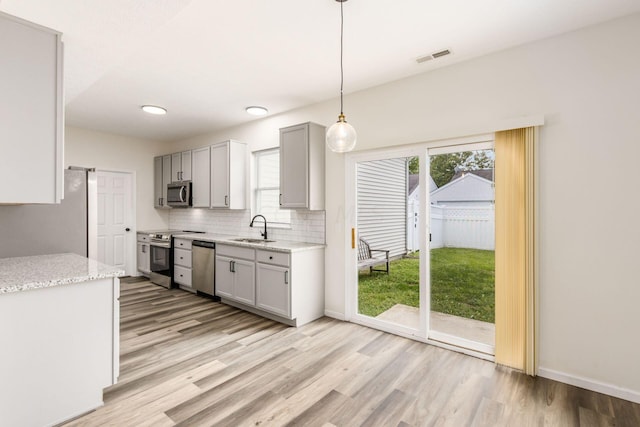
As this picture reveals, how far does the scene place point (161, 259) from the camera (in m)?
5.47

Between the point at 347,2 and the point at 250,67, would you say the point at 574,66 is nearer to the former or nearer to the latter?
the point at 347,2

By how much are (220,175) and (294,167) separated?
1659 millimetres

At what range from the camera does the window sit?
4.78m

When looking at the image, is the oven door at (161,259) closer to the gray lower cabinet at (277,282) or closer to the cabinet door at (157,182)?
the cabinet door at (157,182)

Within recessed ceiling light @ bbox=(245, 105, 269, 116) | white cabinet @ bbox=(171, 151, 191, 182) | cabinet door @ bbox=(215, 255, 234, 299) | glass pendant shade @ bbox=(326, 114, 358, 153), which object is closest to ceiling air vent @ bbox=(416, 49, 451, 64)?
glass pendant shade @ bbox=(326, 114, 358, 153)

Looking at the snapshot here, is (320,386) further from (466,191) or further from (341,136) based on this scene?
(466,191)

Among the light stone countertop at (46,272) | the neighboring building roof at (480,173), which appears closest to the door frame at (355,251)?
the neighboring building roof at (480,173)

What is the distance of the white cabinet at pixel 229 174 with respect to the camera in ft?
16.1

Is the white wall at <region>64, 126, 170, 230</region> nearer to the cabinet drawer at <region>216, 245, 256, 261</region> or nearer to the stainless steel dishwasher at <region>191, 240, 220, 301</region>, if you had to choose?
the stainless steel dishwasher at <region>191, 240, 220, 301</region>

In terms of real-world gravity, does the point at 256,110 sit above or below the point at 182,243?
above

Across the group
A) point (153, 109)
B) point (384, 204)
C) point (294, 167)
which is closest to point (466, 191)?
point (384, 204)

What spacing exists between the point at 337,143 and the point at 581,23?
202 centimetres

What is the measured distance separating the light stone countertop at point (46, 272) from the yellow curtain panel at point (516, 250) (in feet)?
9.71

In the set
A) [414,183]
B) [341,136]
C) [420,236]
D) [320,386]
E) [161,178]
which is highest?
[161,178]
